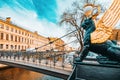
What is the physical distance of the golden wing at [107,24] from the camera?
350 cm

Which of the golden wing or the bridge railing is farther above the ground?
the golden wing

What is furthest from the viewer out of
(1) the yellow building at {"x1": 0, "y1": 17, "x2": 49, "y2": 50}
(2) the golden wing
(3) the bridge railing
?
(1) the yellow building at {"x1": 0, "y1": 17, "x2": 49, "y2": 50}

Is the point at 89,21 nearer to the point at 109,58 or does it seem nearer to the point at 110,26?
the point at 110,26

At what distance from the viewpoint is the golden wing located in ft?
11.5

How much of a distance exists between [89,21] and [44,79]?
44.4ft

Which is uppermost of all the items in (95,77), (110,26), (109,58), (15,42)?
(15,42)

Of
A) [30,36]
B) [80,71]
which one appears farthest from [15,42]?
[80,71]

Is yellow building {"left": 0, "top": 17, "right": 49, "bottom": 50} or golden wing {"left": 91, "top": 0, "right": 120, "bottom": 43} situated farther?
yellow building {"left": 0, "top": 17, "right": 49, "bottom": 50}

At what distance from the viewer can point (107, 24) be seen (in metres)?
3.56

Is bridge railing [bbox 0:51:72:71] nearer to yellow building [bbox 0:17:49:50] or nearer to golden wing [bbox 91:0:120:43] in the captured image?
golden wing [bbox 91:0:120:43]

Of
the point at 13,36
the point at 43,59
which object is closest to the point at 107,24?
the point at 43,59

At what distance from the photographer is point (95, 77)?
384 centimetres

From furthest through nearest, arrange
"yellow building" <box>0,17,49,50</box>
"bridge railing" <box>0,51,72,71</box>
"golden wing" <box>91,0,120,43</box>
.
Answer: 1. "yellow building" <box>0,17,49,50</box>
2. "bridge railing" <box>0,51,72,71</box>
3. "golden wing" <box>91,0,120,43</box>

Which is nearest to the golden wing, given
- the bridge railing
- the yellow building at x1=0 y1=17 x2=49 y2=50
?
the bridge railing
